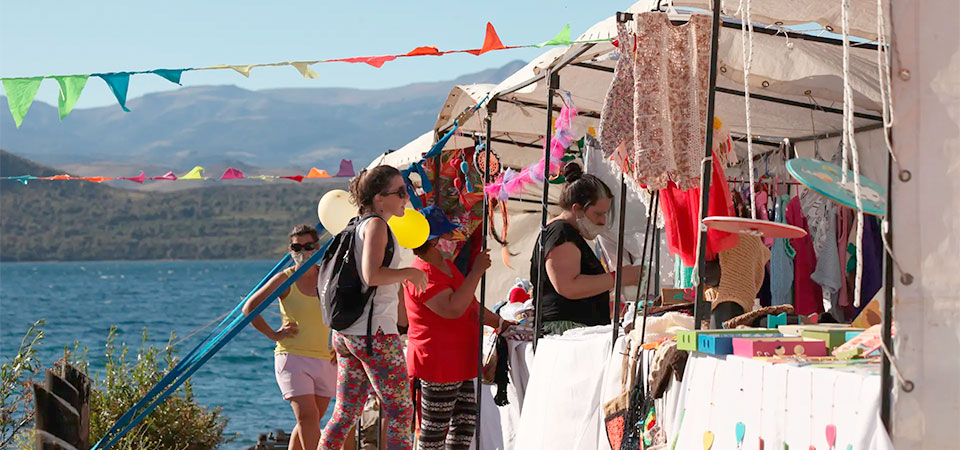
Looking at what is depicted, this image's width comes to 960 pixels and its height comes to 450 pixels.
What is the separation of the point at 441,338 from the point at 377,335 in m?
0.82

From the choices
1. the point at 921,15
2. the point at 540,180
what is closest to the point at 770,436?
the point at 921,15

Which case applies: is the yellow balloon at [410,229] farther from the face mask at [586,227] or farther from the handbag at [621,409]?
the handbag at [621,409]

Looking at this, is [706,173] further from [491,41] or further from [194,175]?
[194,175]

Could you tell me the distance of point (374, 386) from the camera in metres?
5.14

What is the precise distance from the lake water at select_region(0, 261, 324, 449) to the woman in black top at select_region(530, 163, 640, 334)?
279 cm

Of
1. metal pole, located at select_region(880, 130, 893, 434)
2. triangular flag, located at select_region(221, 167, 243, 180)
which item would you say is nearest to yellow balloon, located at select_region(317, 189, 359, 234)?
triangular flag, located at select_region(221, 167, 243, 180)

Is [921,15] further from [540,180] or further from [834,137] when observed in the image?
[834,137]

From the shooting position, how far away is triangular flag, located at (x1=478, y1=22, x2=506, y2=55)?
5.63 meters

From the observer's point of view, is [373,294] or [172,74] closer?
Answer: [373,294]

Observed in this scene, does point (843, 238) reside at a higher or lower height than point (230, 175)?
lower

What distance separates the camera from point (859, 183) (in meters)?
2.70

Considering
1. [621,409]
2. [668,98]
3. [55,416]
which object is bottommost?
[55,416]

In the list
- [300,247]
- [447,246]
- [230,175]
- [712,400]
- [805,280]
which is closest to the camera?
[712,400]

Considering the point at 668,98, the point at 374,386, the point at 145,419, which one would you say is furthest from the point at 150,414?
the point at 668,98
